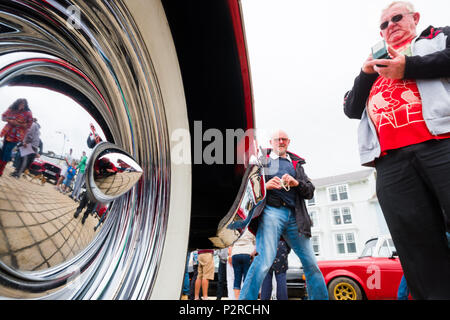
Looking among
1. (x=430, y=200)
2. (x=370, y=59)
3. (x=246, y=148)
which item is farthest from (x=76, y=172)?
(x=370, y=59)

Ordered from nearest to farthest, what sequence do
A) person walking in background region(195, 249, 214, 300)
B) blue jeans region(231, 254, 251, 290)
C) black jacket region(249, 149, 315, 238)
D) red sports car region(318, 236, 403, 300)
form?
1. black jacket region(249, 149, 315, 238)
2. blue jeans region(231, 254, 251, 290)
3. person walking in background region(195, 249, 214, 300)
4. red sports car region(318, 236, 403, 300)

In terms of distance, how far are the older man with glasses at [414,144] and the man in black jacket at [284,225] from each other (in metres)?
0.85

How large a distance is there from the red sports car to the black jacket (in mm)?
3301

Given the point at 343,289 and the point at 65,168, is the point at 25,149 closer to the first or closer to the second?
the point at 65,168

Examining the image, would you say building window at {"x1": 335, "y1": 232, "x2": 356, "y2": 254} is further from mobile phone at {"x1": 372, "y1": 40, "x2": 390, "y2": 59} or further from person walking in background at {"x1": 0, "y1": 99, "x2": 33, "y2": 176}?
person walking in background at {"x1": 0, "y1": 99, "x2": 33, "y2": 176}

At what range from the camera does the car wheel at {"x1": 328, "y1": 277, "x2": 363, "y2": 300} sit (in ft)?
16.5

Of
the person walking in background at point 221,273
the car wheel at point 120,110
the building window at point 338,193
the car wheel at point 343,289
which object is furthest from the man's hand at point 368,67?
the building window at point 338,193

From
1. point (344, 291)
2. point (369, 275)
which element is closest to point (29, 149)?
point (369, 275)

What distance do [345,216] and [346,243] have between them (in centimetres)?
194

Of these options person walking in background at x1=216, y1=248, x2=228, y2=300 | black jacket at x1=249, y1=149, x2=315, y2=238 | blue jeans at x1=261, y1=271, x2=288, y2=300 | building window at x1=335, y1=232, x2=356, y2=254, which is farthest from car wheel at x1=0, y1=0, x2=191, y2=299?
building window at x1=335, y1=232, x2=356, y2=254

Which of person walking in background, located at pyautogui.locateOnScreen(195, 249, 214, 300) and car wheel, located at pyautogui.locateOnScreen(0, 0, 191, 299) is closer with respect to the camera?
car wheel, located at pyautogui.locateOnScreen(0, 0, 191, 299)

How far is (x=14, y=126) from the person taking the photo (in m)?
0.45

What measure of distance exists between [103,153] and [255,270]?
1.43 m
